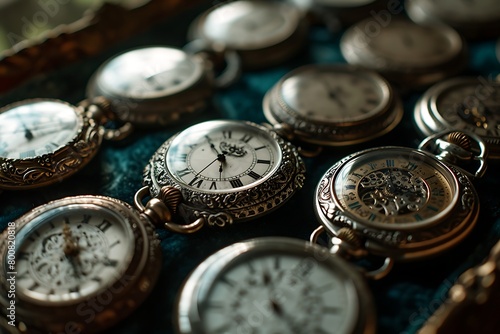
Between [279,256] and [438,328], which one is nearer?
[438,328]

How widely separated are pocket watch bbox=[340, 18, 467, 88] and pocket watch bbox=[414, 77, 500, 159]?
0.53 feet

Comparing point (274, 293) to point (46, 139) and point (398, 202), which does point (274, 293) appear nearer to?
point (398, 202)

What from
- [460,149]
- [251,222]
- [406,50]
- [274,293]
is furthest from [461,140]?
[274,293]

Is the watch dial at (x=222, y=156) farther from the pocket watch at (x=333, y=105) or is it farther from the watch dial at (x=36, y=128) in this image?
the watch dial at (x=36, y=128)

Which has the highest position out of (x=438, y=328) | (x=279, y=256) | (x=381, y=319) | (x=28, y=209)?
(x=28, y=209)

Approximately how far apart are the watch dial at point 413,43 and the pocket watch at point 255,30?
39 centimetres

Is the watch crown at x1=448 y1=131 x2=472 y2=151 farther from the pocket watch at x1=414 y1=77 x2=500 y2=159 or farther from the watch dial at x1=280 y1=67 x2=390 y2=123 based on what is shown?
the watch dial at x1=280 y1=67 x2=390 y2=123

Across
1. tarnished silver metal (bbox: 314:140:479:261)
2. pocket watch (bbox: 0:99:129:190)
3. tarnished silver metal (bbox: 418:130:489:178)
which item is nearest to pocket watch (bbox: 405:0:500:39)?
tarnished silver metal (bbox: 418:130:489:178)

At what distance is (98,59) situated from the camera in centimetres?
295

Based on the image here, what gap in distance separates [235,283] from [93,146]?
3.22 ft

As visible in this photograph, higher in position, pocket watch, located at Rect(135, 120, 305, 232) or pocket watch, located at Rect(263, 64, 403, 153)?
pocket watch, located at Rect(135, 120, 305, 232)

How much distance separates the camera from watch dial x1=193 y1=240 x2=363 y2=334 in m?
1.62

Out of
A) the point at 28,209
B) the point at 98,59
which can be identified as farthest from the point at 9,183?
the point at 98,59

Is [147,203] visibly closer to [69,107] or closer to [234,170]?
[234,170]
